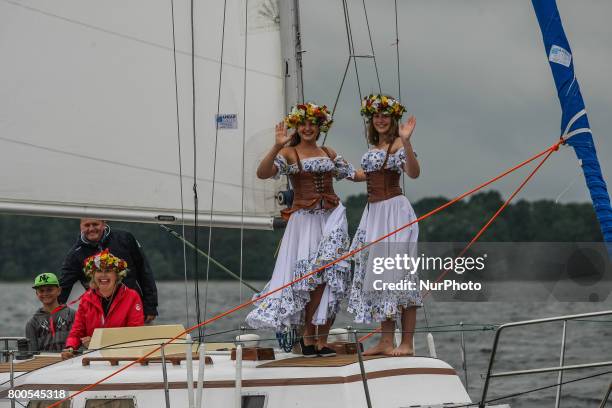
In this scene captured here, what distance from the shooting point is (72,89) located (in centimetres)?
1198

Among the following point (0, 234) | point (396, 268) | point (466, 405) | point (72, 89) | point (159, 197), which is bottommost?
point (466, 405)

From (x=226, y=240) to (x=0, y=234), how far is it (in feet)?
102

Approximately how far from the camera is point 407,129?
31.6ft

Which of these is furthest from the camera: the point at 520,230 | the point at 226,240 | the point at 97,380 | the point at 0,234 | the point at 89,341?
the point at 0,234

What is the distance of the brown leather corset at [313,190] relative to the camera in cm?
1004

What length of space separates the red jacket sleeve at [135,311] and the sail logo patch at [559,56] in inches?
147

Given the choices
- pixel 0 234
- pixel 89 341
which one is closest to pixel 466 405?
pixel 89 341

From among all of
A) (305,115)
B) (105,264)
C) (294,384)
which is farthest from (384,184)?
(105,264)

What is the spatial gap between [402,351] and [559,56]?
89.3 inches

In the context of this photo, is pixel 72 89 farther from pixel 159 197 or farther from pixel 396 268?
pixel 396 268

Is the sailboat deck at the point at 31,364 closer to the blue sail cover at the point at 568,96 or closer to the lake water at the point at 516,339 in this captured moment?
the lake water at the point at 516,339

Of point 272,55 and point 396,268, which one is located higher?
point 272,55

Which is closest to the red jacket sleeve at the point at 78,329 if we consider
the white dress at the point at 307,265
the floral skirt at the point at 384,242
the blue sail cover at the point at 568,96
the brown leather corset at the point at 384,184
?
the white dress at the point at 307,265

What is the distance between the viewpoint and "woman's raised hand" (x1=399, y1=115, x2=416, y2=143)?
9578 millimetres
